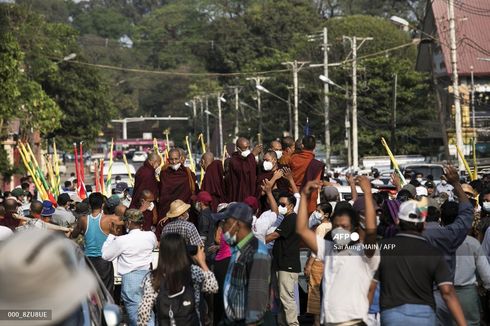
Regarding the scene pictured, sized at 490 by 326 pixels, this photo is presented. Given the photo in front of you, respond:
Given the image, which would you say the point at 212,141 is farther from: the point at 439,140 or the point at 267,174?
the point at 267,174

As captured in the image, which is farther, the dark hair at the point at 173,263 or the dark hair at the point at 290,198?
A: the dark hair at the point at 290,198

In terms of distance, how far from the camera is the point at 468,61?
6397 cm

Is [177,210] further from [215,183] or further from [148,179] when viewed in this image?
[215,183]

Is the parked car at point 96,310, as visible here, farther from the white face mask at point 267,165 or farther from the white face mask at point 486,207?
the white face mask at point 267,165

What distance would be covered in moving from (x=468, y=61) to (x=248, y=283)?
56.9m

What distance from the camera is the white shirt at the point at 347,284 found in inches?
318

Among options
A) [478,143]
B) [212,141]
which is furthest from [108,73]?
[478,143]

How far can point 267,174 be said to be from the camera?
51.0 feet

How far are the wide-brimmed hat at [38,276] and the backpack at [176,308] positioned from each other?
375 cm

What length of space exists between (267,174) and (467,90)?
5005cm

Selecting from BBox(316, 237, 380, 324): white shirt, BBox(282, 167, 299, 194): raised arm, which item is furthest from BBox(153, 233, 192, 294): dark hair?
BBox(282, 167, 299, 194): raised arm

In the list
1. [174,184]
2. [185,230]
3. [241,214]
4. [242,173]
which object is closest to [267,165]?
[242,173]

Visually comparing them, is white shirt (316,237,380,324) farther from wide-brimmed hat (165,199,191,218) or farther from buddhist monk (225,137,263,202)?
buddhist monk (225,137,263,202)

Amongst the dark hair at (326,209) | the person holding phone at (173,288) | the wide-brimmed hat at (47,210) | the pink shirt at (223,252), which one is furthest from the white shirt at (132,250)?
the wide-brimmed hat at (47,210)
